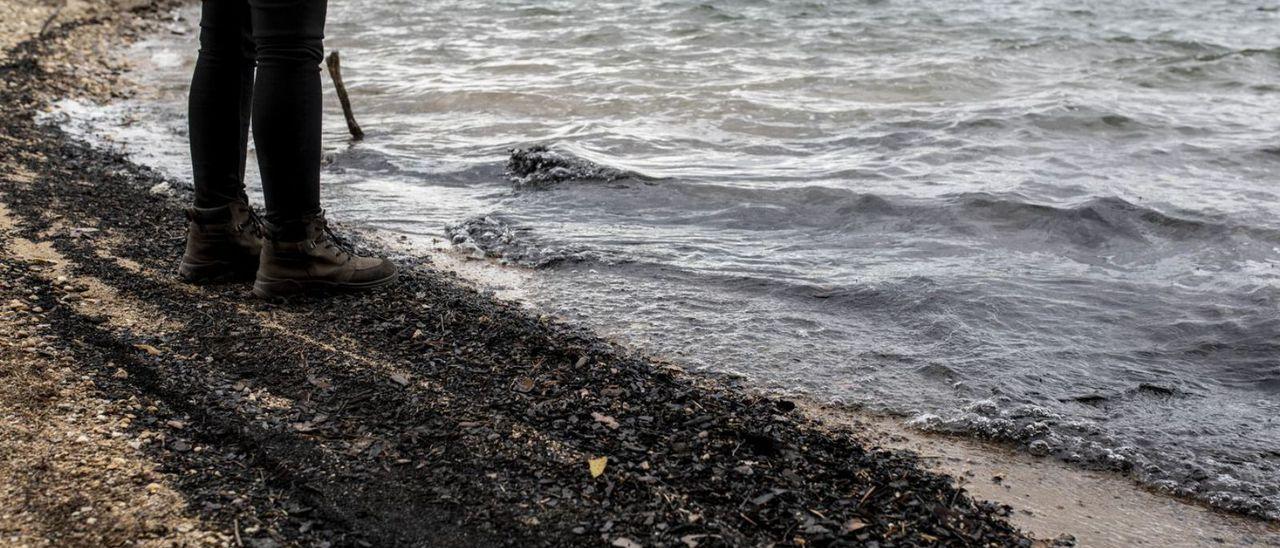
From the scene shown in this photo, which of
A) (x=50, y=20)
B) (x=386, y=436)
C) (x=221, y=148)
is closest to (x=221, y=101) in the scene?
(x=221, y=148)

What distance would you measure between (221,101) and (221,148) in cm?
17

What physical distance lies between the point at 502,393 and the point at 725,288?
5.66ft

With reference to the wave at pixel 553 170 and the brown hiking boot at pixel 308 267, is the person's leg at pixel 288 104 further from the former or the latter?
the wave at pixel 553 170

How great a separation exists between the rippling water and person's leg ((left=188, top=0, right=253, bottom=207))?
1.26 m

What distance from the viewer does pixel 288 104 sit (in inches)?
130

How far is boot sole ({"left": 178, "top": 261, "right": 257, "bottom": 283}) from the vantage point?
12.2 feet

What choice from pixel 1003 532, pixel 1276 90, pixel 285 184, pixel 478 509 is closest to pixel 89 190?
pixel 285 184

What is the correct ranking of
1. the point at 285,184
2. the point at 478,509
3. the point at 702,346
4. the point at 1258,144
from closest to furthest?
the point at 478,509, the point at 285,184, the point at 702,346, the point at 1258,144

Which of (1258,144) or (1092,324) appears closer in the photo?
(1092,324)

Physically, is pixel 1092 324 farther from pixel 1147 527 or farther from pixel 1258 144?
pixel 1258 144

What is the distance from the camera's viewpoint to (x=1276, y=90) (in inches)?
414

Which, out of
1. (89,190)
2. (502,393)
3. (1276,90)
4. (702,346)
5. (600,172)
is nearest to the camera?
(502,393)

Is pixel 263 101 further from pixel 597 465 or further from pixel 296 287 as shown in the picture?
pixel 597 465

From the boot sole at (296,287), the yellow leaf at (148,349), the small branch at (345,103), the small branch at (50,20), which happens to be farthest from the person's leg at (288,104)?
the small branch at (50,20)
